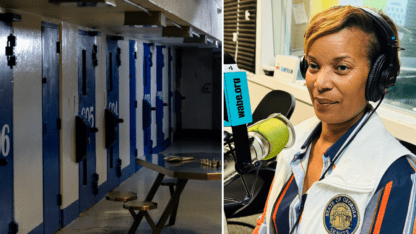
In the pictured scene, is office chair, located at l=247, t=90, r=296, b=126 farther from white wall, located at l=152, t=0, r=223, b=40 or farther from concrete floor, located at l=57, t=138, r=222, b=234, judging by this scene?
concrete floor, located at l=57, t=138, r=222, b=234

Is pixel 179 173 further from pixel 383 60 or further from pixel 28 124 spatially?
pixel 383 60

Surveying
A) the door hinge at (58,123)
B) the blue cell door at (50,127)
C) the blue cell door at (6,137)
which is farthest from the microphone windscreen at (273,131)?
the door hinge at (58,123)

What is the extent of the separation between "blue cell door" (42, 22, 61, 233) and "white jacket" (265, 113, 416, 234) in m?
3.95

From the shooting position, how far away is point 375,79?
41.7 inches

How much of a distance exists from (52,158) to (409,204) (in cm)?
432

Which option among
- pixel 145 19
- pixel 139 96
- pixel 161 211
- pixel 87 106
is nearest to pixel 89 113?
pixel 87 106

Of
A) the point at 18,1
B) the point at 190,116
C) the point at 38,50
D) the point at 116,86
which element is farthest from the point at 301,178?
the point at 190,116

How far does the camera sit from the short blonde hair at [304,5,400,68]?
1064 millimetres

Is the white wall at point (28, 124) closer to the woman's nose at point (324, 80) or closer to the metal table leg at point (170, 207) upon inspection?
the metal table leg at point (170, 207)

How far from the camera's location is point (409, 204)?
999 mm

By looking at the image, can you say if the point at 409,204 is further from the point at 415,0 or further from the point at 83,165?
the point at 83,165

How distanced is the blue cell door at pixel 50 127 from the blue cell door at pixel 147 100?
3.87m

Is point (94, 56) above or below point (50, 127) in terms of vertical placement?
above

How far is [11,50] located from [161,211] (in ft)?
9.65
